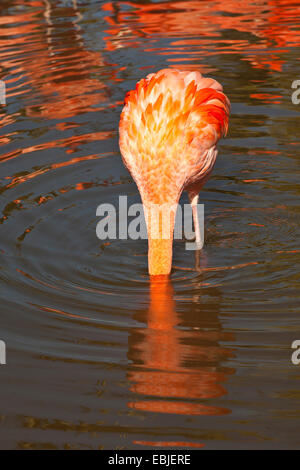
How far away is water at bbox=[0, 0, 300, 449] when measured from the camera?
12.5 feet

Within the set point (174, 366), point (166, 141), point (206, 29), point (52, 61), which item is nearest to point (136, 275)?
point (166, 141)

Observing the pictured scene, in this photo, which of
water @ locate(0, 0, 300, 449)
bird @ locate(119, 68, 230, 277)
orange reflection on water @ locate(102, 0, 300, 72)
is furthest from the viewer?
orange reflection on water @ locate(102, 0, 300, 72)

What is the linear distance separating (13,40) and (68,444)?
8108 mm

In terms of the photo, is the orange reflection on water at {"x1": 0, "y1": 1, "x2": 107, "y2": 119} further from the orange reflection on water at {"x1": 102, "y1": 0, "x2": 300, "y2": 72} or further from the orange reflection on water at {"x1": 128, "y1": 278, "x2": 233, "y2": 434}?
the orange reflection on water at {"x1": 128, "y1": 278, "x2": 233, "y2": 434}

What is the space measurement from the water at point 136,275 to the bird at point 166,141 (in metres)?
0.41

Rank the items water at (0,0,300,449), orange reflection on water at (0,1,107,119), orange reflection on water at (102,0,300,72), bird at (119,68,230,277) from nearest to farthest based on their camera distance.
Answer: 1. water at (0,0,300,449)
2. bird at (119,68,230,277)
3. orange reflection on water at (0,1,107,119)
4. orange reflection on water at (102,0,300,72)

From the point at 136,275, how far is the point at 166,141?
3.06 feet

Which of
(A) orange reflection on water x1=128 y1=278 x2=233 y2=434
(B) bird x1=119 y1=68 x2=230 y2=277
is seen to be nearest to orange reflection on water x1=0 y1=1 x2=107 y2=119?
(B) bird x1=119 y1=68 x2=230 y2=277

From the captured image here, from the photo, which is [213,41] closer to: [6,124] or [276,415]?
[6,124]

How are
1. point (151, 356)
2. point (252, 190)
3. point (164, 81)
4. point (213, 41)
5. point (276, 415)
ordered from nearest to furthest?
point (276, 415) < point (151, 356) < point (164, 81) < point (252, 190) < point (213, 41)

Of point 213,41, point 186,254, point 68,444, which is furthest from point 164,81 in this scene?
point 213,41

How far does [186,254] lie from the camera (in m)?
5.67

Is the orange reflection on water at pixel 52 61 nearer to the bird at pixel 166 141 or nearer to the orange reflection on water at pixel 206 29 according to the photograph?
the orange reflection on water at pixel 206 29

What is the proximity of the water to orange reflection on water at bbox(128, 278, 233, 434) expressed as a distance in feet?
0.03
